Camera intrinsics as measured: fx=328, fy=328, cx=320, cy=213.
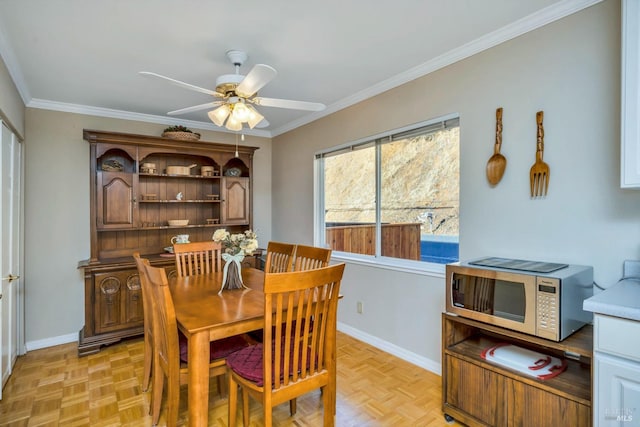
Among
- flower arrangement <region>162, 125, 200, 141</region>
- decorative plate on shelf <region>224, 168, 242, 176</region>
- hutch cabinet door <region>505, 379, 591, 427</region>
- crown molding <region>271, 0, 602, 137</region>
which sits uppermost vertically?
crown molding <region>271, 0, 602, 137</region>

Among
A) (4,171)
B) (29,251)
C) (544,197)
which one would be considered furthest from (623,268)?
(29,251)

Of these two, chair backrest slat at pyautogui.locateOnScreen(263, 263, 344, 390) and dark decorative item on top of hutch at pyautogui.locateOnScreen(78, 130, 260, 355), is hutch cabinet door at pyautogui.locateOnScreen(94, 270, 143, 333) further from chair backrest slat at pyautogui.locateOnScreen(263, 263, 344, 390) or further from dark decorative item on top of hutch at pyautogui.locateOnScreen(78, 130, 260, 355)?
chair backrest slat at pyautogui.locateOnScreen(263, 263, 344, 390)

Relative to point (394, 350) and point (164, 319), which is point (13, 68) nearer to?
point (164, 319)

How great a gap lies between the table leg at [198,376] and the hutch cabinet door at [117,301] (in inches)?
83.6

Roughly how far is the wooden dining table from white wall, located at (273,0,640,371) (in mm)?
1472

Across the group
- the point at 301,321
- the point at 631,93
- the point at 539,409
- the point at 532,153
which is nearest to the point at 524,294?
the point at 539,409

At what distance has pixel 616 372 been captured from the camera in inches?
52.3

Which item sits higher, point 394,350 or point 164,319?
point 164,319

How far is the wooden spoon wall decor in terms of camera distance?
7.25ft

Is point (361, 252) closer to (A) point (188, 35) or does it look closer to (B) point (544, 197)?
(B) point (544, 197)

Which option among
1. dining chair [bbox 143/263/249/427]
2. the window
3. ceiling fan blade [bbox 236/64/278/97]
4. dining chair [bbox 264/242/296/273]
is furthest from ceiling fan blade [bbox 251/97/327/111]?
dining chair [bbox 143/263/249/427]

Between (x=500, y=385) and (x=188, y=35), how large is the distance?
111 inches

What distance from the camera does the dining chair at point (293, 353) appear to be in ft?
4.94

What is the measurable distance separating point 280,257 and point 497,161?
1844mm
